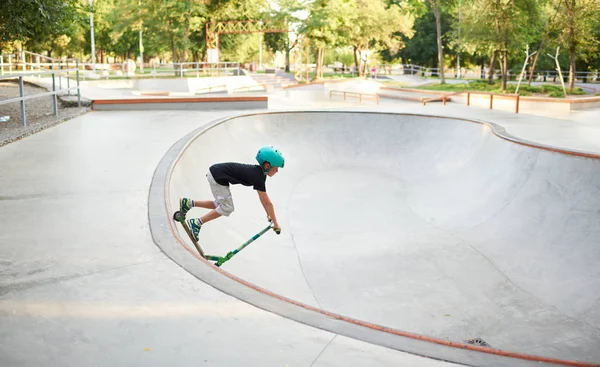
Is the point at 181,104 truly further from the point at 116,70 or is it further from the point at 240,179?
the point at 116,70

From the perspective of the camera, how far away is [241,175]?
577cm

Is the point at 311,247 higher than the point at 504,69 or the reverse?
the reverse

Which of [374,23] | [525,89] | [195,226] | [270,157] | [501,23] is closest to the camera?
[270,157]

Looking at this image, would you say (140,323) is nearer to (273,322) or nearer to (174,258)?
(273,322)

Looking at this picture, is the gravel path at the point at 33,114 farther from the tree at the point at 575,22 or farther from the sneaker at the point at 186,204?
the tree at the point at 575,22

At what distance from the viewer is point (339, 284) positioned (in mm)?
7598

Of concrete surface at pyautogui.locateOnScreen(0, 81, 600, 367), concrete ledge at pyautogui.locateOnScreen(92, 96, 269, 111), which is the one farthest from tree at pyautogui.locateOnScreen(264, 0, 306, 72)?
concrete surface at pyautogui.locateOnScreen(0, 81, 600, 367)

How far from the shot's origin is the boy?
5531mm

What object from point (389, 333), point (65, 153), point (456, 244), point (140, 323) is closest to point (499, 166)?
point (456, 244)

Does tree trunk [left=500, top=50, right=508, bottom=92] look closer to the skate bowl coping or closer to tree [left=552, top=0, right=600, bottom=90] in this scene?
tree [left=552, top=0, right=600, bottom=90]

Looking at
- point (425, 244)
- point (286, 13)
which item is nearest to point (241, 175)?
point (425, 244)

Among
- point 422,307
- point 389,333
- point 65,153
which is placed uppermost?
point 65,153

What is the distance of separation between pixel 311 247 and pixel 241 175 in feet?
11.5

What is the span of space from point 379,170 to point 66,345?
11.4 metres
